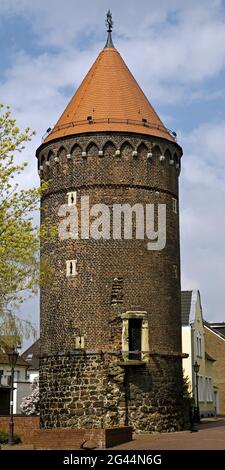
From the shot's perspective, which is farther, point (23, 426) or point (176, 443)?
point (23, 426)

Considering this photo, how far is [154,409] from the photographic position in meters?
32.6

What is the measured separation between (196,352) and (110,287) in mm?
20833

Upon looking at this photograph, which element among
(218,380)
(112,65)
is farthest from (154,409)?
(218,380)

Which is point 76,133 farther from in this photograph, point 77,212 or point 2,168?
point 2,168

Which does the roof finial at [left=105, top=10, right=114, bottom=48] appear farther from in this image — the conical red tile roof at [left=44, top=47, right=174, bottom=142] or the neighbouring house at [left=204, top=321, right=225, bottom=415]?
the neighbouring house at [left=204, top=321, right=225, bottom=415]

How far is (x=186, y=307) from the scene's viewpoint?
53.5 metres

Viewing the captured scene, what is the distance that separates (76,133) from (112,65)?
5.33m

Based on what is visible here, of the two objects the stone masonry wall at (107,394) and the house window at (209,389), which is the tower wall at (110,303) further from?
the house window at (209,389)

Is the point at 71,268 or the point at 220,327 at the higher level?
the point at 220,327

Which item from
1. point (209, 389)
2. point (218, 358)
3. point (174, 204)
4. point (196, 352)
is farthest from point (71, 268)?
point (218, 358)

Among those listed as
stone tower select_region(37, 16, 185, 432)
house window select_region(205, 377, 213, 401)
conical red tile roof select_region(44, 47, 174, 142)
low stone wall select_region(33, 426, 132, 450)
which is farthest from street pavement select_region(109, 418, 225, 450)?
house window select_region(205, 377, 213, 401)

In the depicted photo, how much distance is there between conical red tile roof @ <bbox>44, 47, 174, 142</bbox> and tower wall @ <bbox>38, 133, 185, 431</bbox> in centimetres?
65

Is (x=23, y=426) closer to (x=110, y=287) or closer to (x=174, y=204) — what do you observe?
(x=110, y=287)

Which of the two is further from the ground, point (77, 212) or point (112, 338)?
point (77, 212)
